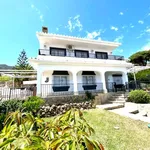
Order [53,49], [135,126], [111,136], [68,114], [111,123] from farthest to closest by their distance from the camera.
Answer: [53,49]
[111,123]
[135,126]
[111,136]
[68,114]

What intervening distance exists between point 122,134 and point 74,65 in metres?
10.4

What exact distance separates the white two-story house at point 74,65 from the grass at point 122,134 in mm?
7065

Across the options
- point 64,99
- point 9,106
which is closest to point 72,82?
point 64,99

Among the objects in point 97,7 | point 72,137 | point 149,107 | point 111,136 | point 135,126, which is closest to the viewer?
point 72,137

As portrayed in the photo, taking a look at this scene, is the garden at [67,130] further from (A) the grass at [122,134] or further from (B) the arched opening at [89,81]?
(B) the arched opening at [89,81]

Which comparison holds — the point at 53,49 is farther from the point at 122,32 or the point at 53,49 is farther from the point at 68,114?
the point at 122,32

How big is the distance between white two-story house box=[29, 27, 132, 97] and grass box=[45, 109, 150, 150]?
7065mm

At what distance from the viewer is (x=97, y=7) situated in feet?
60.8

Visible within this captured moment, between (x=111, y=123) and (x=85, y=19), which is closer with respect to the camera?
(x=111, y=123)

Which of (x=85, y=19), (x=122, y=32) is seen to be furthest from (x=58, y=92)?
(x=122, y=32)

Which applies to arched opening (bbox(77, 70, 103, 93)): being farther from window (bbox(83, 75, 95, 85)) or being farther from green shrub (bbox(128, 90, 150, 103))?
green shrub (bbox(128, 90, 150, 103))

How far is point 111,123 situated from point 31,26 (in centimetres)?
1925

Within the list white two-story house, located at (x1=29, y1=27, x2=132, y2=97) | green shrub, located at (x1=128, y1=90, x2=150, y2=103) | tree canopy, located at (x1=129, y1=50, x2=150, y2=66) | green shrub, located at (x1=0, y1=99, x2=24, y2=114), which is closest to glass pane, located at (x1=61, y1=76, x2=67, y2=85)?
white two-story house, located at (x1=29, y1=27, x2=132, y2=97)

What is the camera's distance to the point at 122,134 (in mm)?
5824
